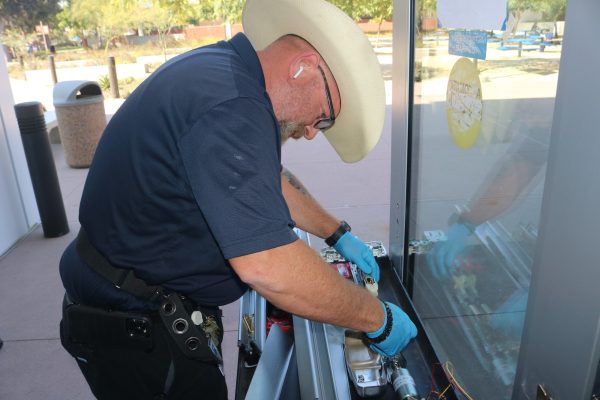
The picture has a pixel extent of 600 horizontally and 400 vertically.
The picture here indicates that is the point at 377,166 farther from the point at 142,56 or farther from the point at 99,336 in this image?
the point at 142,56

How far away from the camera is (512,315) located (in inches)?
56.2

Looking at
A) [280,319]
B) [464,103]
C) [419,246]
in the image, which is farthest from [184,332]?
[464,103]

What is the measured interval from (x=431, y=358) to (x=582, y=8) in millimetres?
1322

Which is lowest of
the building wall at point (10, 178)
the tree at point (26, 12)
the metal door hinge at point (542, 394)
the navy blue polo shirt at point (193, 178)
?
the building wall at point (10, 178)

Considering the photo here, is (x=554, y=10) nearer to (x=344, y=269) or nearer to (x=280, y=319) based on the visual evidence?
(x=344, y=269)

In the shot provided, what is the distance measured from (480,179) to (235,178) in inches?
31.2

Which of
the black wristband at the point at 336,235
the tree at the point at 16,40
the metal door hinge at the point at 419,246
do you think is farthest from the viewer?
the tree at the point at 16,40

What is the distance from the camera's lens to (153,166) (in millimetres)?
1459

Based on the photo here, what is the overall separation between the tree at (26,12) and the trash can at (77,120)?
87.8 feet

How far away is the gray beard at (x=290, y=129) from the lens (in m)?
1.60

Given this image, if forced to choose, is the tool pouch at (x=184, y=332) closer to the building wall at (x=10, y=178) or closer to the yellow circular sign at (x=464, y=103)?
the yellow circular sign at (x=464, y=103)

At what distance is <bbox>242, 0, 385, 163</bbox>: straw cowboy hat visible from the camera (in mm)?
1472

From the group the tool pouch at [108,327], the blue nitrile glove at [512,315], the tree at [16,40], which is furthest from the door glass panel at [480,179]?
the tree at [16,40]

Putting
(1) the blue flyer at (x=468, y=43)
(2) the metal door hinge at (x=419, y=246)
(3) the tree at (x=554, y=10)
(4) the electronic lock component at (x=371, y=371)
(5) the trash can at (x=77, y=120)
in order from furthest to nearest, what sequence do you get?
(5) the trash can at (x=77, y=120), (2) the metal door hinge at (x=419, y=246), (4) the electronic lock component at (x=371, y=371), (1) the blue flyer at (x=468, y=43), (3) the tree at (x=554, y=10)
